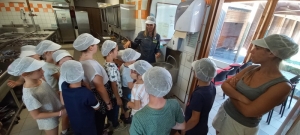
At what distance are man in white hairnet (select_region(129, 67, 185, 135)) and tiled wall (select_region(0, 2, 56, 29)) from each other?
6.29 meters

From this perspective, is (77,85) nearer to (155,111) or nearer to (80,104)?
(80,104)

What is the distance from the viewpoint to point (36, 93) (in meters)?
1.07

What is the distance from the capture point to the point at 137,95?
43.8 inches

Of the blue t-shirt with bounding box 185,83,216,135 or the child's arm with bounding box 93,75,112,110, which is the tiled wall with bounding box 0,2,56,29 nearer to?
the child's arm with bounding box 93,75,112,110

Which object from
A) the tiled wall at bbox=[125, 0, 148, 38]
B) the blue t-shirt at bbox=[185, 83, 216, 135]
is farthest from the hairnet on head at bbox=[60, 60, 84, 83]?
the tiled wall at bbox=[125, 0, 148, 38]

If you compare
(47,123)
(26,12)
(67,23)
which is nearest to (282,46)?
(47,123)

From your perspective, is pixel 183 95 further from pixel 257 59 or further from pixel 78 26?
pixel 78 26

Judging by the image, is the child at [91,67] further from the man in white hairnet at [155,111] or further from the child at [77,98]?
the man in white hairnet at [155,111]

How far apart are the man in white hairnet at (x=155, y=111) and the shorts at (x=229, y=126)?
0.64 metres

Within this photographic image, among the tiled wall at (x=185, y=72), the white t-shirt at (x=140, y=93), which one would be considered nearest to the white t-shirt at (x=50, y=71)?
the white t-shirt at (x=140, y=93)

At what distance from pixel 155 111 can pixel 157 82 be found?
0.15m

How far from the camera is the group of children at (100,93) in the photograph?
0.68 metres

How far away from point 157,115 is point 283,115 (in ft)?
9.61

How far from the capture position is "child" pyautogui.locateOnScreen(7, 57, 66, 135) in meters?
1.01
